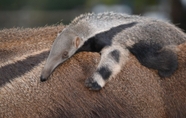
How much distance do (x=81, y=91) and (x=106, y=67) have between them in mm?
497

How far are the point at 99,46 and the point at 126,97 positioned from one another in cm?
69

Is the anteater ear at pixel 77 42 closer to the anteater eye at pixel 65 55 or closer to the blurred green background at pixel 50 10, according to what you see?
the anteater eye at pixel 65 55

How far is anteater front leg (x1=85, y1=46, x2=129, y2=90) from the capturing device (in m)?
6.05

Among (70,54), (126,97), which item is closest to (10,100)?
(70,54)

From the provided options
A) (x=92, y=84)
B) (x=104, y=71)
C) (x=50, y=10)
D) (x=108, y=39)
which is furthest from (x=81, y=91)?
(x=50, y=10)

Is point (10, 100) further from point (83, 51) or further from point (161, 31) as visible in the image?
point (161, 31)

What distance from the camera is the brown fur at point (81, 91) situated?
623 centimetres

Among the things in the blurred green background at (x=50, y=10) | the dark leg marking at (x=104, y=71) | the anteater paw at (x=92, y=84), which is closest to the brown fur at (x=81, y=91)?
the anteater paw at (x=92, y=84)

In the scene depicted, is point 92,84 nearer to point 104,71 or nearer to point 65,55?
point 104,71

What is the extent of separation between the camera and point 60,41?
6266 mm

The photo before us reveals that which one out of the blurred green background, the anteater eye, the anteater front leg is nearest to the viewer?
the anteater front leg

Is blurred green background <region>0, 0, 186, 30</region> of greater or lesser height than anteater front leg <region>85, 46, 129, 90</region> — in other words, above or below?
below

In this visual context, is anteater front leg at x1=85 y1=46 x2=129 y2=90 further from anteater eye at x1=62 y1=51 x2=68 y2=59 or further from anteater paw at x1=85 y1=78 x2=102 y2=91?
anteater eye at x1=62 y1=51 x2=68 y2=59

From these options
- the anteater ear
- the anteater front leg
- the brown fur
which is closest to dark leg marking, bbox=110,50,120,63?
the anteater front leg
